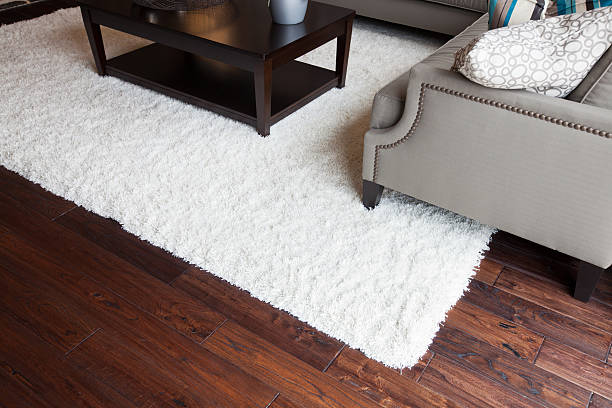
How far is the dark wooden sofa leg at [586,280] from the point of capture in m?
1.65

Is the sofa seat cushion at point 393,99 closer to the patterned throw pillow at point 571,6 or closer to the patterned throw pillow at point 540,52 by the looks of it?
the patterned throw pillow at point 540,52

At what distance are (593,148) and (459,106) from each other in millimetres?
401

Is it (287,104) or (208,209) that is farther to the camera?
(287,104)

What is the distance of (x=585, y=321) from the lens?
1.65 meters

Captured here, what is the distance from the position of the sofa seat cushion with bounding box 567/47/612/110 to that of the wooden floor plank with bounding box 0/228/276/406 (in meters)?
1.27

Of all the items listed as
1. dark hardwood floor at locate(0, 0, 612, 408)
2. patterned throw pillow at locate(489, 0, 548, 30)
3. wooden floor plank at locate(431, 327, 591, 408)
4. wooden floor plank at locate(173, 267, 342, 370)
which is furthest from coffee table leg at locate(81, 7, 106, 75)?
wooden floor plank at locate(431, 327, 591, 408)

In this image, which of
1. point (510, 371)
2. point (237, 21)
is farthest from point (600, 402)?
point (237, 21)

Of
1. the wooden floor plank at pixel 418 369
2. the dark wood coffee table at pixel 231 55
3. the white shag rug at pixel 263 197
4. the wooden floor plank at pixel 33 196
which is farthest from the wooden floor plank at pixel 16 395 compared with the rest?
the dark wood coffee table at pixel 231 55

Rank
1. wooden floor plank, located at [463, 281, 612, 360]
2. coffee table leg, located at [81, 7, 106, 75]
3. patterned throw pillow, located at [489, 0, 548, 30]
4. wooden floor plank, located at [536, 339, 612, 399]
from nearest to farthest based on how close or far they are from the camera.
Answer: wooden floor plank, located at [536, 339, 612, 399]
wooden floor plank, located at [463, 281, 612, 360]
patterned throw pillow, located at [489, 0, 548, 30]
coffee table leg, located at [81, 7, 106, 75]

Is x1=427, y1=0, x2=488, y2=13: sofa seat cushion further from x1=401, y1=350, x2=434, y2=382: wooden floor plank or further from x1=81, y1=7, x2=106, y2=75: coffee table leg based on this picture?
x1=401, y1=350, x2=434, y2=382: wooden floor plank


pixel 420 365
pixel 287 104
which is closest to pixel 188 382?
pixel 420 365

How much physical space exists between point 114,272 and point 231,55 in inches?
44.8

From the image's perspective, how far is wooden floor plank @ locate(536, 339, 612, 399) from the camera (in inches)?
57.6

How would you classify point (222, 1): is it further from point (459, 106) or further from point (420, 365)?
point (420, 365)
